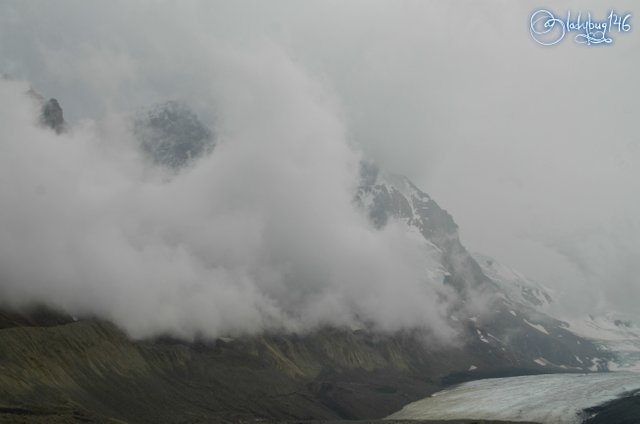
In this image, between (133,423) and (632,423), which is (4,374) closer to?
(133,423)

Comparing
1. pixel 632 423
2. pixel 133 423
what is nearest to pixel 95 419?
pixel 133 423

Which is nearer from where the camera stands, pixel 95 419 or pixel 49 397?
pixel 95 419

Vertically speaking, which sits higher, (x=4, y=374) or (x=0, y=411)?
(x=4, y=374)

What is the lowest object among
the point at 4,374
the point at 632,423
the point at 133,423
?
the point at 632,423

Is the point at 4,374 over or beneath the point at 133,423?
over

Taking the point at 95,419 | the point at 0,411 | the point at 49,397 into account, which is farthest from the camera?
the point at 49,397

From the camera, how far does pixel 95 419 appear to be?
17525 centimetres

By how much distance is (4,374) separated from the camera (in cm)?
19238

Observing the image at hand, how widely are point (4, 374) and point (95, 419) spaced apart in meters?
37.2

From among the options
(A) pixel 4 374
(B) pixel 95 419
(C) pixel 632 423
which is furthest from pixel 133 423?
(C) pixel 632 423

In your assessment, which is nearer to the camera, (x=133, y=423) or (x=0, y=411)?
(x=0, y=411)

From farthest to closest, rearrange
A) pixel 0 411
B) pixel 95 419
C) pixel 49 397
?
1. pixel 49 397
2. pixel 95 419
3. pixel 0 411

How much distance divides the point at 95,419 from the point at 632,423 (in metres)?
153

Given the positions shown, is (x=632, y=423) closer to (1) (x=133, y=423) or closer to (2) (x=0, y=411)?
(1) (x=133, y=423)
